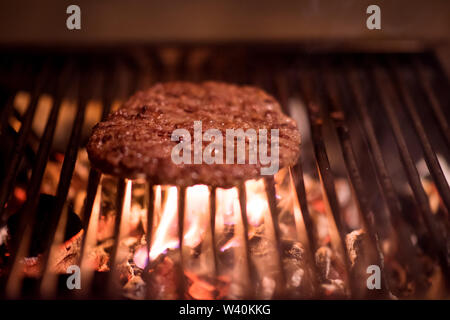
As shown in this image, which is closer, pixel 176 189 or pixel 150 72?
pixel 176 189

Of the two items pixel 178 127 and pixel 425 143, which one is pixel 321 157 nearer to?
pixel 425 143

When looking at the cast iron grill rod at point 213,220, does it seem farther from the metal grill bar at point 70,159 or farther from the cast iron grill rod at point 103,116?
the metal grill bar at point 70,159

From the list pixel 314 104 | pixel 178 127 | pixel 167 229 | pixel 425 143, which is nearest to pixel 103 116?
pixel 178 127

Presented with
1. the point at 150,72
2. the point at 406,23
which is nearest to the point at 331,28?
the point at 406,23

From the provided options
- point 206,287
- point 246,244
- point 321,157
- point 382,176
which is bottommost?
point 206,287

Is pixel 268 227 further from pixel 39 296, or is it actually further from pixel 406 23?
pixel 406 23

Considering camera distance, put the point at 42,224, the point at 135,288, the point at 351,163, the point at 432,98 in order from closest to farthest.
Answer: the point at 135,288 → the point at 42,224 → the point at 351,163 → the point at 432,98

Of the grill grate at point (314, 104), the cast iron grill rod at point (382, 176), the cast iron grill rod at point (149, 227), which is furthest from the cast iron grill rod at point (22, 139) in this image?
the cast iron grill rod at point (382, 176)
